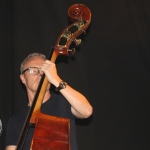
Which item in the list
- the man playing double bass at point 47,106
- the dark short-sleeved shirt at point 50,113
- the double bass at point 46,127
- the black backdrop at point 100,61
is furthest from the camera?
the black backdrop at point 100,61

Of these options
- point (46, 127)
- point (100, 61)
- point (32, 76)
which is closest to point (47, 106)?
point (32, 76)

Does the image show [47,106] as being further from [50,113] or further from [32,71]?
[32,71]

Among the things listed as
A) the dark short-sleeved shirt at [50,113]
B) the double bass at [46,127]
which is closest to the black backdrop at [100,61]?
the dark short-sleeved shirt at [50,113]

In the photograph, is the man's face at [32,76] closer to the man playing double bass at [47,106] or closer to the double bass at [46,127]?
the man playing double bass at [47,106]

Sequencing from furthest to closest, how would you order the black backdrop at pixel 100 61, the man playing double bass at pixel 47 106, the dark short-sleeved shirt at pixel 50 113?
the black backdrop at pixel 100 61 < the dark short-sleeved shirt at pixel 50 113 < the man playing double bass at pixel 47 106

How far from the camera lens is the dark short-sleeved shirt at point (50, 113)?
1.82m

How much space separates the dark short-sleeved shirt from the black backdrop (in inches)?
12.5

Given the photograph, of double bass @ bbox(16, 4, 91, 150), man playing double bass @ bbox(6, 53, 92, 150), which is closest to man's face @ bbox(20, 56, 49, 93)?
man playing double bass @ bbox(6, 53, 92, 150)

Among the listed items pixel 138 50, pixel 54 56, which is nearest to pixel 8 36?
pixel 54 56

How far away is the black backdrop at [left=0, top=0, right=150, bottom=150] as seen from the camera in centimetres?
234

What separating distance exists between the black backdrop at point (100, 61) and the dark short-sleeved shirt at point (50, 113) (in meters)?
0.32

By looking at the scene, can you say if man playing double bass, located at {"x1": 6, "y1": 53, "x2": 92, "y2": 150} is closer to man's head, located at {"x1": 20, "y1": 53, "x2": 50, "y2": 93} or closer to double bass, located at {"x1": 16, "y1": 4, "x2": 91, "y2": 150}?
man's head, located at {"x1": 20, "y1": 53, "x2": 50, "y2": 93}

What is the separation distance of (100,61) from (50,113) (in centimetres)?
86

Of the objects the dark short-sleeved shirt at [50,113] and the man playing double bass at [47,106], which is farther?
the dark short-sleeved shirt at [50,113]
